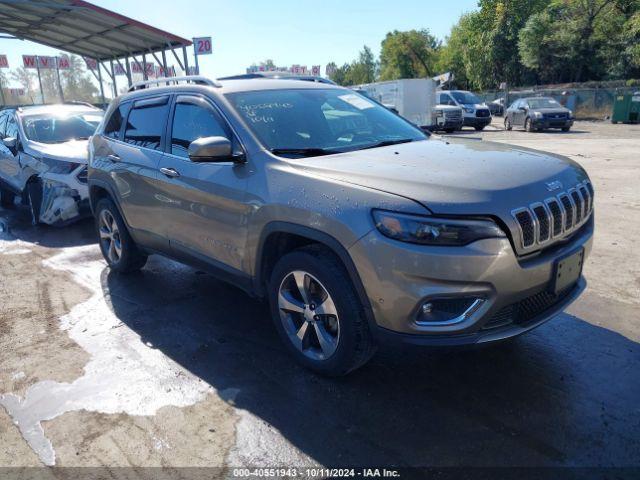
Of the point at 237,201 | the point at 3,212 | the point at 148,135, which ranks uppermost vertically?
the point at 148,135

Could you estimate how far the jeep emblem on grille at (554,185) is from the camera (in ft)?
9.25

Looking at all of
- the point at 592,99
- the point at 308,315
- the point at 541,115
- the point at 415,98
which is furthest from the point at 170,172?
the point at 592,99

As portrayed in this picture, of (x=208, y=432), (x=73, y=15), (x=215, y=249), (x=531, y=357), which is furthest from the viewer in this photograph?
(x=73, y=15)

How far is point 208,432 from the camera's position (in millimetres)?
2777

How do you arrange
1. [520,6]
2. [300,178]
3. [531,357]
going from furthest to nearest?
[520,6], [531,357], [300,178]

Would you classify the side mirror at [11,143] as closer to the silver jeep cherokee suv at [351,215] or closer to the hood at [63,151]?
the hood at [63,151]

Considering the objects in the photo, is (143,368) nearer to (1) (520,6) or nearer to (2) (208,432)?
(2) (208,432)

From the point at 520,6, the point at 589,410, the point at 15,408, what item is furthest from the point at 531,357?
the point at 520,6

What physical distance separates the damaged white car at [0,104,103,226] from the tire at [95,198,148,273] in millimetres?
1984

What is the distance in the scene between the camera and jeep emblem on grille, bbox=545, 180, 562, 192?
282 cm

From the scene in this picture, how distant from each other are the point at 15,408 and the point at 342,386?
204 centimetres

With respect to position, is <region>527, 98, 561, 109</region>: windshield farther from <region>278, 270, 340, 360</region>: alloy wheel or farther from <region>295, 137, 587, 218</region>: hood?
<region>278, 270, 340, 360</region>: alloy wheel

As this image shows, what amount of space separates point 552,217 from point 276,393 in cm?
191

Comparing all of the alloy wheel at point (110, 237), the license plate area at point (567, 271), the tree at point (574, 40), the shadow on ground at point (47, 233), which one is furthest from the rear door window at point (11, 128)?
the tree at point (574, 40)
